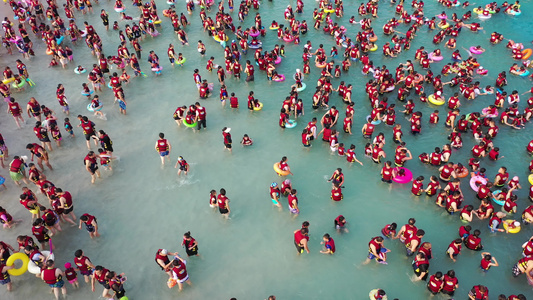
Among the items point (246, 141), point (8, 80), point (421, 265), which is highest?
point (8, 80)

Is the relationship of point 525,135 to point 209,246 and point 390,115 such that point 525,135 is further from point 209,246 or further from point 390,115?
point 209,246

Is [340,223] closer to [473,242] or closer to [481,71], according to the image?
[473,242]

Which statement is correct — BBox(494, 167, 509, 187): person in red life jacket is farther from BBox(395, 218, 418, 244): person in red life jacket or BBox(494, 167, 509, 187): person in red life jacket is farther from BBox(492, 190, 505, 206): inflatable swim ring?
BBox(395, 218, 418, 244): person in red life jacket

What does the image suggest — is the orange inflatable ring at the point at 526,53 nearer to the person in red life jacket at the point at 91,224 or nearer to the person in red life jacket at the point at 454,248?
the person in red life jacket at the point at 454,248

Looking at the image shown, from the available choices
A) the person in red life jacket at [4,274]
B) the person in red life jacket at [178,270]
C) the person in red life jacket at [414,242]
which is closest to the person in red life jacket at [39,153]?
the person in red life jacket at [4,274]

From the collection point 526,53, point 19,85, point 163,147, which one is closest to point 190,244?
point 163,147

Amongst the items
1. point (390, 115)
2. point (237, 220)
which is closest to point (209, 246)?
point (237, 220)
